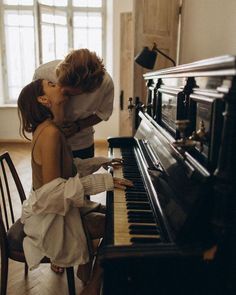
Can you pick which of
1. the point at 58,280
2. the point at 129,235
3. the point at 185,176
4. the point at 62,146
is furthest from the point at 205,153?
the point at 58,280

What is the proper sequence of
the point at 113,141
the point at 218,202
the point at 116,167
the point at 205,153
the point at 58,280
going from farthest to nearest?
the point at 113,141, the point at 58,280, the point at 116,167, the point at 205,153, the point at 218,202

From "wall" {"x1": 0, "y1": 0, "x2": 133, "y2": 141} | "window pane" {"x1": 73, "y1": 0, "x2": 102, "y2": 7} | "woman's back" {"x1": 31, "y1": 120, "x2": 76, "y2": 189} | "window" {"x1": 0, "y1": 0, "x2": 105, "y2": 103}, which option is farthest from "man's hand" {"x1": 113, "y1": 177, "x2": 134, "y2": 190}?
"window pane" {"x1": 73, "y1": 0, "x2": 102, "y2": 7}

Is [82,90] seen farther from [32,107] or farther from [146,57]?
[146,57]

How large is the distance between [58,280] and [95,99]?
1256 mm

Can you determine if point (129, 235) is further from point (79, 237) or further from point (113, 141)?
point (113, 141)

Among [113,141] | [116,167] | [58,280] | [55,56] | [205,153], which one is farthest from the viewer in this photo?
[55,56]

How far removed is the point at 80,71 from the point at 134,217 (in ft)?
2.81

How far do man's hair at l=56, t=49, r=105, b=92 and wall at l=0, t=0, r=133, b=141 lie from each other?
424cm

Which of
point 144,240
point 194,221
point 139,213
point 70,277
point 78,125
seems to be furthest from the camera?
point 78,125

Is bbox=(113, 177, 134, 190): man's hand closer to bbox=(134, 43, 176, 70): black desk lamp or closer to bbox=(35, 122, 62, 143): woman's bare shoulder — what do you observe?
bbox=(35, 122, 62, 143): woman's bare shoulder

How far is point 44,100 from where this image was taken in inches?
57.5

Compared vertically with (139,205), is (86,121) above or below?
above

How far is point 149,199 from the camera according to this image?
1329 mm

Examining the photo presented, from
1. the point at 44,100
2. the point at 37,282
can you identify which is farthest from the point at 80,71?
the point at 37,282
